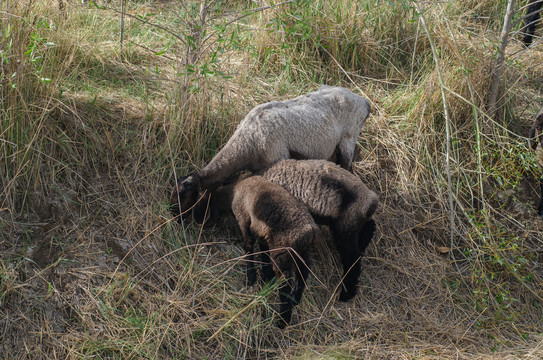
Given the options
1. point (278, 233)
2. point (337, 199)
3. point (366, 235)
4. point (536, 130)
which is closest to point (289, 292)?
point (278, 233)

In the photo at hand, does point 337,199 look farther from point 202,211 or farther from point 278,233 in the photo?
point 202,211

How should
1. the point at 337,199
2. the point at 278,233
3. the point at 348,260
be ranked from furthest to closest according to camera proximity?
the point at 348,260, the point at 337,199, the point at 278,233

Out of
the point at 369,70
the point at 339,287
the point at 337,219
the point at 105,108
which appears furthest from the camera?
the point at 369,70

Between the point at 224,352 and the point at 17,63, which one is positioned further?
the point at 17,63

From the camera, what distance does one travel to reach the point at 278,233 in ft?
15.0

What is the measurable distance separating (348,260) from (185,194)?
156 centimetres

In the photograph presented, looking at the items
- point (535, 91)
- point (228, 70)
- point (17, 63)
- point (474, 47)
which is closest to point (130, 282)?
point (17, 63)

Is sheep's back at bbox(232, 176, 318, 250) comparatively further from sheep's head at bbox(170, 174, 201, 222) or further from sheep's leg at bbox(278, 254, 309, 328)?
sheep's head at bbox(170, 174, 201, 222)

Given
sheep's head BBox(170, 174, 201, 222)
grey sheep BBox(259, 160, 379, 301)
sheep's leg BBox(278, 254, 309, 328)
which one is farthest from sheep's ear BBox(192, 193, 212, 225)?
sheep's leg BBox(278, 254, 309, 328)

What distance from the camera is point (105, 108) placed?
583 centimetres

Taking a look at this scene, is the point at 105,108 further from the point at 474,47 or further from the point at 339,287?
the point at 474,47

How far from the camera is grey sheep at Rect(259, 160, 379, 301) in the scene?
4.74m

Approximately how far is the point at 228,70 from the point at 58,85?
217 centimetres

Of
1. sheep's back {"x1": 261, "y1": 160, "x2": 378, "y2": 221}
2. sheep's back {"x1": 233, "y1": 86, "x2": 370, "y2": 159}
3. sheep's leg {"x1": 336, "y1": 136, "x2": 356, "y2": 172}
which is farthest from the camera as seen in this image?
sheep's leg {"x1": 336, "y1": 136, "x2": 356, "y2": 172}
